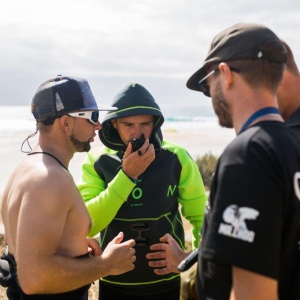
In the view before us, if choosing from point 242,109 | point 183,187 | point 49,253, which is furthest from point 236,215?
point 183,187

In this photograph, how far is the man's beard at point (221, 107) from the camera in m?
2.17

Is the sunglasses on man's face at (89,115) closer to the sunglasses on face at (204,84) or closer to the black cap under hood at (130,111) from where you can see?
the black cap under hood at (130,111)

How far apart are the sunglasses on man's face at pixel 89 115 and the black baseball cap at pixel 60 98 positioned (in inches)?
1.0

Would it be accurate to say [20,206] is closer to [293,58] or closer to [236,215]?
[236,215]

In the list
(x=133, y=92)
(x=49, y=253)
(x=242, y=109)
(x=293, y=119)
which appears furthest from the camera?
(x=133, y=92)

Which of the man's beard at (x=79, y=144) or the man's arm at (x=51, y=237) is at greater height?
the man's beard at (x=79, y=144)

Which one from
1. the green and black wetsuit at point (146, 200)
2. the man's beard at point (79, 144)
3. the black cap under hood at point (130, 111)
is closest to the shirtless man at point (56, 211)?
the man's beard at point (79, 144)

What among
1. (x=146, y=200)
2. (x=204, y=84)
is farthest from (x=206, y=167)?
(x=204, y=84)

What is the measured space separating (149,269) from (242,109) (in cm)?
226

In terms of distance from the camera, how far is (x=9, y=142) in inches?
1114

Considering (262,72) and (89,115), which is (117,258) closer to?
(89,115)

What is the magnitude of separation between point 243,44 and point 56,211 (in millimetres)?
1374

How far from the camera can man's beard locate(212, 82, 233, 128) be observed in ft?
7.12

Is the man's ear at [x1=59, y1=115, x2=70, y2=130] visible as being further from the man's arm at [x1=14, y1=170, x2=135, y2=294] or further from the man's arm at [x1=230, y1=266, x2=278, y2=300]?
the man's arm at [x1=230, y1=266, x2=278, y2=300]
